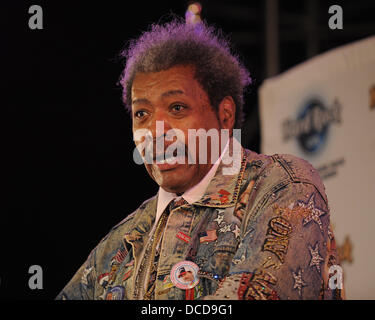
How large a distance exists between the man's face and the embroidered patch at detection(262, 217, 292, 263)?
46 cm

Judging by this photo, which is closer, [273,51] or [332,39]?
[273,51]

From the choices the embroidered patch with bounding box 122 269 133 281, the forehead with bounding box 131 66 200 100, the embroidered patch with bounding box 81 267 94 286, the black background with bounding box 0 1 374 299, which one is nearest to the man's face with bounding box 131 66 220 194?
the forehead with bounding box 131 66 200 100

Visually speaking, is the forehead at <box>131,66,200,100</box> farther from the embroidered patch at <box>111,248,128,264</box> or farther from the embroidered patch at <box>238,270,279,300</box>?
the embroidered patch at <box>238,270,279,300</box>

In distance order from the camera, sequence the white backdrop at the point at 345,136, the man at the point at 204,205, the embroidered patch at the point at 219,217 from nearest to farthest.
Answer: the man at the point at 204,205 → the embroidered patch at the point at 219,217 → the white backdrop at the point at 345,136

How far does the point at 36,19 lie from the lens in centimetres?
323

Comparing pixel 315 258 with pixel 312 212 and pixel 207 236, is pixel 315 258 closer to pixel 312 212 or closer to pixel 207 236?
pixel 312 212

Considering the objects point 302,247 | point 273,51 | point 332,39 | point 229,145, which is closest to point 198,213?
point 229,145

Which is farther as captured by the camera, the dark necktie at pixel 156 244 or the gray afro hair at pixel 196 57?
the gray afro hair at pixel 196 57

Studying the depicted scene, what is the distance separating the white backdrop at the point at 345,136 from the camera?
3.47 meters

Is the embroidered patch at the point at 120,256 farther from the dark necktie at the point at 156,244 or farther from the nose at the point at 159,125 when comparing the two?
the nose at the point at 159,125

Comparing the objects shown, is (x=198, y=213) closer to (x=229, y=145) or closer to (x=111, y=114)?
(x=229, y=145)

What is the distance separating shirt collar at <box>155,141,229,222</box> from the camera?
7.32 feet

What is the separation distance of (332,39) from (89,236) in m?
2.41

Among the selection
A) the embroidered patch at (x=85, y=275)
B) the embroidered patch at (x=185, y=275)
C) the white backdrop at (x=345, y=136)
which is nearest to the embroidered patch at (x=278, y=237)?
the embroidered patch at (x=185, y=275)
